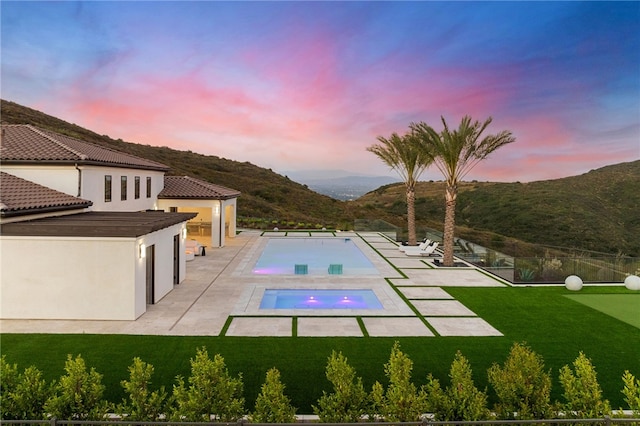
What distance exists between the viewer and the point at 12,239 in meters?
10.7

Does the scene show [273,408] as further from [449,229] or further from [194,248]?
[194,248]

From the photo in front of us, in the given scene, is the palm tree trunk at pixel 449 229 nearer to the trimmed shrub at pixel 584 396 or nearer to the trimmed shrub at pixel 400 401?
the trimmed shrub at pixel 584 396

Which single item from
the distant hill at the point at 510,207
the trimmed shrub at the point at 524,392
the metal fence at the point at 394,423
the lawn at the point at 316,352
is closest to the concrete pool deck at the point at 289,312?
the lawn at the point at 316,352

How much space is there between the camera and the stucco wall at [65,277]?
35.2 feet

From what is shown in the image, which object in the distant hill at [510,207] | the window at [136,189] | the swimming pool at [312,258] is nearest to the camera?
the swimming pool at [312,258]

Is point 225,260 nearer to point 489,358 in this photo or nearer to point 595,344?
point 489,358

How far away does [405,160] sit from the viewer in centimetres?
2655

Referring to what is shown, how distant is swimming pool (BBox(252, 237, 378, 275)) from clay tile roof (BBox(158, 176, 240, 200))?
4558 millimetres

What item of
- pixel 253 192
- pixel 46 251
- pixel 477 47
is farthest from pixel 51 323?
pixel 253 192

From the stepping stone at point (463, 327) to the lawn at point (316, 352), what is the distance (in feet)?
0.98

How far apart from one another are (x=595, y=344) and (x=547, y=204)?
5788 cm

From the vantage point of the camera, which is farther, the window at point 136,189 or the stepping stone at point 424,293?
the window at point 136,189

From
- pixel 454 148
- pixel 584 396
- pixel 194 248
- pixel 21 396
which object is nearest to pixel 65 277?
pixel 21 396

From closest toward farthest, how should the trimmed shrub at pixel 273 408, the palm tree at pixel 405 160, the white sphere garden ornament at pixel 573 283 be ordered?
the trimmed shrub at pixel 273 408 < the white sphere garden ornament at pixel 573 283 < the palm tree at pixel 405 160
